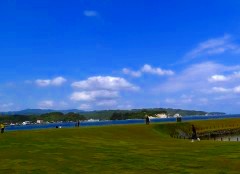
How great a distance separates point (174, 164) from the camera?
29.0 meters

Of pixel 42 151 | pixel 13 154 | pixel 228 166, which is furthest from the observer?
pixel 42 151

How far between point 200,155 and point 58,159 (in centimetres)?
1428

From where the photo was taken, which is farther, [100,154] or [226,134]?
[226,134]

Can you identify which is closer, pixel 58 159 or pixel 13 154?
pixel 58 159

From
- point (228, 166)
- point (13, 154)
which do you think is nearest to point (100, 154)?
point (13, 154)

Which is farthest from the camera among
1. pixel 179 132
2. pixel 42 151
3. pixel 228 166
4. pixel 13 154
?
pixel 179 132

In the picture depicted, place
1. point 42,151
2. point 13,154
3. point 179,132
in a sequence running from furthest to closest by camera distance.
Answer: point 179,132 → point 42,151 → point 13,154

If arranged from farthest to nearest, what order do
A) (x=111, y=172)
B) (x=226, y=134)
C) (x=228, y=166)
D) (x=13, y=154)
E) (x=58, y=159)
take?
(x=226, y=134) → (x=13, y=154) → (x=58, y=159) → (x=228, y=166) → (x=111, y=172)

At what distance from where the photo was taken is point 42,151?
36375 mm

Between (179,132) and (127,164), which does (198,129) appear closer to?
(179,132)

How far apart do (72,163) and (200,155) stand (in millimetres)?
13589

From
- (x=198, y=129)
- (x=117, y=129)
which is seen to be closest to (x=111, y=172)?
(x=117, y=129)

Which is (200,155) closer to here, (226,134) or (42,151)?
(42,151)

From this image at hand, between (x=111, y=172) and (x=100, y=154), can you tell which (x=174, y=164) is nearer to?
(x=111, y=172)
